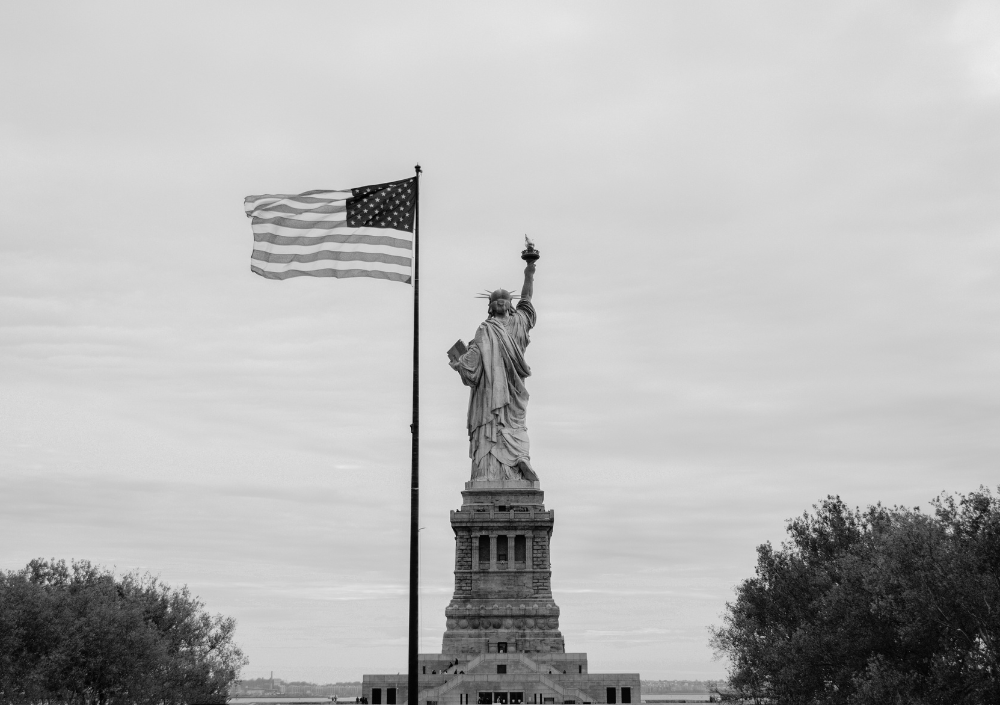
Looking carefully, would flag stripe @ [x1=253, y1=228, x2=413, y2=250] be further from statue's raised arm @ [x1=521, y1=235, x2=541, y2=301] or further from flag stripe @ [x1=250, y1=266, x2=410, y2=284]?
statue's raised arm @ [x1=521, y1=235, x2=541, y2=301]

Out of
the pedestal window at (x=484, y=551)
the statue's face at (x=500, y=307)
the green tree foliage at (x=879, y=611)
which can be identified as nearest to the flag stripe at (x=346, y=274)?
the green tree foliage at (x=879, y=611)

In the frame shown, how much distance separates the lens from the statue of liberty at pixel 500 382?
2908 inches

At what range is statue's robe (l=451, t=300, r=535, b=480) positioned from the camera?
74.1 metres

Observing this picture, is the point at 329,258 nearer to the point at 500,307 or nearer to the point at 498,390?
the point at 498,390

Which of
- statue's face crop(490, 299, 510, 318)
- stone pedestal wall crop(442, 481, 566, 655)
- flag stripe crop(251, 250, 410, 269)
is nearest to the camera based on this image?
flag stripe crop(251, 250, 410, 269)

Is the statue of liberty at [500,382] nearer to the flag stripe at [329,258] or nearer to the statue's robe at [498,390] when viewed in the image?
the statue's robe at [498,390]

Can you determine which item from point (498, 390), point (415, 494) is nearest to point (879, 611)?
point (415, 494)

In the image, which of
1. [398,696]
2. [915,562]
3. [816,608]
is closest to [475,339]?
[398,696]

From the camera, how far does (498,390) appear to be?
75.1m

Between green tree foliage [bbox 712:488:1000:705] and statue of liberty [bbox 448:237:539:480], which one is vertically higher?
statue of liberty [bbox 448:237:539:480]

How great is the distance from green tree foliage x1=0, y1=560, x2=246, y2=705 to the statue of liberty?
Answer: 62.2 ft

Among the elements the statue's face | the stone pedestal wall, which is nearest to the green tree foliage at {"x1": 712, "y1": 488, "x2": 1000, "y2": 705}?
the stone pedestal wall

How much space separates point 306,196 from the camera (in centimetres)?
2764

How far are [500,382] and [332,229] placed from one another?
4833cm
